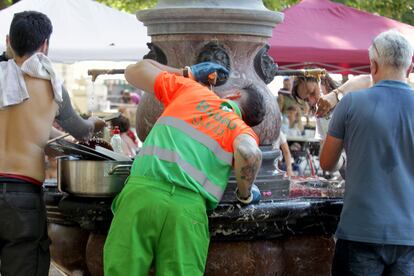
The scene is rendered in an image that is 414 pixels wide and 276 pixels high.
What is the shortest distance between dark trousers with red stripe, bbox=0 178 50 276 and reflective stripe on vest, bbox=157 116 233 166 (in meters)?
0.91

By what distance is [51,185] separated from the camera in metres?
5.75

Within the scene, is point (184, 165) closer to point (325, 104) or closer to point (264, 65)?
point (264, 65)

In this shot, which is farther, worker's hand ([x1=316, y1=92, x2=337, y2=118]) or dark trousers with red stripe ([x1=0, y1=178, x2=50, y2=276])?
worker's hand ([x1=316, y1=92, x2=337, y2=118])

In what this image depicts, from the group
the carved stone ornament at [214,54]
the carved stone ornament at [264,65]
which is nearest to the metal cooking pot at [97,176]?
the carved stone ornament at [214,54]

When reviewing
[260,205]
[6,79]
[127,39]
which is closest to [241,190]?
[260,205]

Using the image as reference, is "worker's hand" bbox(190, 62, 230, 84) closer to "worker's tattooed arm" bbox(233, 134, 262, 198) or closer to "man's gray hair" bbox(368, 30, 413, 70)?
"worker's tattooed arm" bbox(233, 134, 262, 198)

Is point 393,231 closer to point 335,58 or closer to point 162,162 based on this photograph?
point 162,162

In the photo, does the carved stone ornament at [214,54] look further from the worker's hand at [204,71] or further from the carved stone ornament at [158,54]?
the worker's hand at [204,71]

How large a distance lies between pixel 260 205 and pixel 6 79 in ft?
4.76

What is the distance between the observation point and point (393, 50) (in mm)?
4270

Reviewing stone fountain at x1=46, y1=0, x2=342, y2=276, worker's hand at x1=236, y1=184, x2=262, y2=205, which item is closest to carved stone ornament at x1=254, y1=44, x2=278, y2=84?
stone fountain at x1=46, y1=0, x2=342, y2=276

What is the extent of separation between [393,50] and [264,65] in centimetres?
117

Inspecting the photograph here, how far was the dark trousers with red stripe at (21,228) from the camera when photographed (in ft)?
15.0

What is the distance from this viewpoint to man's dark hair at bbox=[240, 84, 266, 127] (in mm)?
4852
